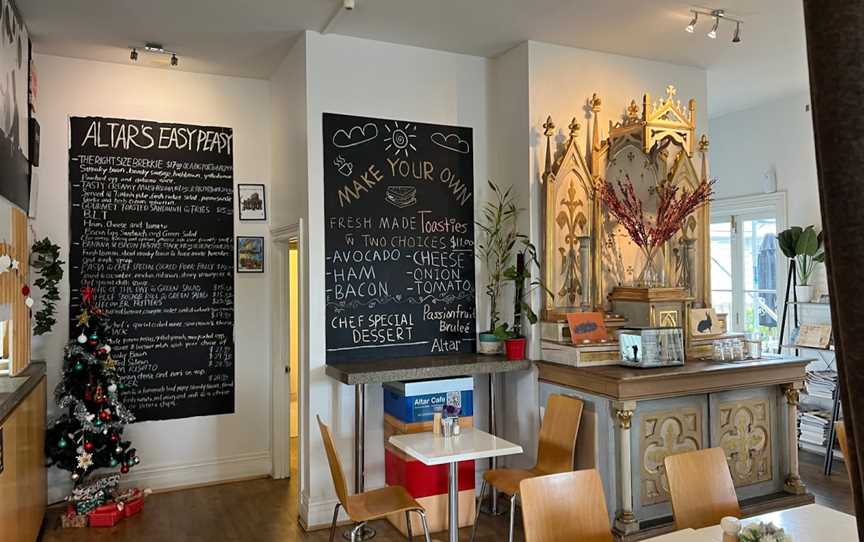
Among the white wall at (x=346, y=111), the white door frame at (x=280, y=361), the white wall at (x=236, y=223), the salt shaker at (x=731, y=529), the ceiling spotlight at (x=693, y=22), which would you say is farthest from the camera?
the white door frame at (x=280, y=361)

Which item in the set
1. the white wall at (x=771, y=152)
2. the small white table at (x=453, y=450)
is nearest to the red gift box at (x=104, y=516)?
the small white table at (x=453, y=450)

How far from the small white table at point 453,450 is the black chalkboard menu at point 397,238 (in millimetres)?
1043

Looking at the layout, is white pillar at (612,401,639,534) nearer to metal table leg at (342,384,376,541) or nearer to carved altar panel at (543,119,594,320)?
carved altar panel at (543,119,594,320)

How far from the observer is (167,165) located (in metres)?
4.94

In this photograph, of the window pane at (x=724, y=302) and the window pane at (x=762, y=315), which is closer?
the window pane at (x=762, y=315)

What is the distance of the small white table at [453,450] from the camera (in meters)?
3.14

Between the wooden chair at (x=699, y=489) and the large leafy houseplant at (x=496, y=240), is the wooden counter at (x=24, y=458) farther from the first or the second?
the large leafy houseplant at (x=496, y=240)

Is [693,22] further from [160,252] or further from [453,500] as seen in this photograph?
[160,252]

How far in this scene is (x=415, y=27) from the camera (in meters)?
4.18

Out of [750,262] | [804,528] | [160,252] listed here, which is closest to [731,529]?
[804,528]

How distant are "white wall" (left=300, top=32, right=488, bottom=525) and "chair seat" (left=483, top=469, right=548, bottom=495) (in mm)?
879

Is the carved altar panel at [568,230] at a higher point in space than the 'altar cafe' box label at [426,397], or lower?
higher

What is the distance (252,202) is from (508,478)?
297 centimetres

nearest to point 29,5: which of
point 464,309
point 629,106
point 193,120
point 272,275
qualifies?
point 193,120
